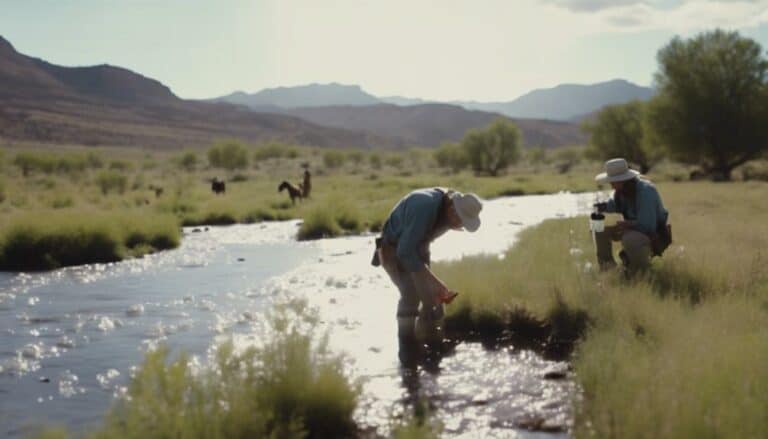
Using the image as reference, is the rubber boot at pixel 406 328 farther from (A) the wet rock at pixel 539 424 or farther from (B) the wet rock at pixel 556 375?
(A) the wet rock at pixel 539 424

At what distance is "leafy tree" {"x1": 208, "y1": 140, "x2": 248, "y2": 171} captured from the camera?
257ft

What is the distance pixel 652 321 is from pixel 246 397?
15.0 ft

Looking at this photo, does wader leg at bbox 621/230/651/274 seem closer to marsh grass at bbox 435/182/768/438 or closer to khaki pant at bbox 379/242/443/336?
marsh grass at bbox 435/182/768/438

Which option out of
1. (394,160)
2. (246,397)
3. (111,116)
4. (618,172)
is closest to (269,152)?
(394,160)

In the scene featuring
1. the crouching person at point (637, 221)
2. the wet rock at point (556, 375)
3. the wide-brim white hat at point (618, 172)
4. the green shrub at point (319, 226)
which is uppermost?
the wide-brim white hat at point (618, 172)

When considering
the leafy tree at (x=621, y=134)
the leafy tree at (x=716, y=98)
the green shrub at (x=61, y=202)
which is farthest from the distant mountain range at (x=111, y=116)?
the leafy tree at (x=716, y=98)

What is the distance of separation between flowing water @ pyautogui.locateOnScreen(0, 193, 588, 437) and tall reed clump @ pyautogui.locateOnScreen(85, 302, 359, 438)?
432mm

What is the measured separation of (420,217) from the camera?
7.63 m

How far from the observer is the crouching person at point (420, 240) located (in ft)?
25.0

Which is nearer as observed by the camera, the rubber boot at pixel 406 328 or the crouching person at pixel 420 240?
the crouching person at pixel 420 240

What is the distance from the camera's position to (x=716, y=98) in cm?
4044

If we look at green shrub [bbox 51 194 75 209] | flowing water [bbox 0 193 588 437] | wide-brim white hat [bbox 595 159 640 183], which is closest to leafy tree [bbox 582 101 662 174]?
green shrub [bbox 51 194 75 209]

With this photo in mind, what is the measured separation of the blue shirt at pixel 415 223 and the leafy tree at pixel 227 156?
72.2 meters

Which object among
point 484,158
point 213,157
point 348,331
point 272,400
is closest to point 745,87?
point 484,158
